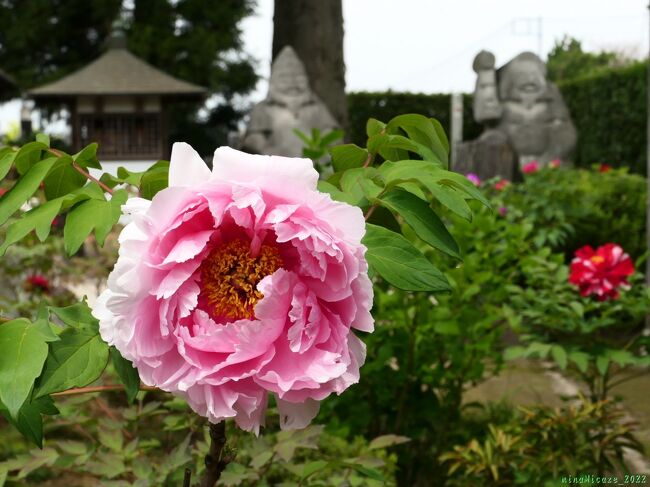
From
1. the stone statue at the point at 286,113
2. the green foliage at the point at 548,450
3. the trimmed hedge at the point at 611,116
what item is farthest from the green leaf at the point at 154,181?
the trimmed hedge at the point at 611,116

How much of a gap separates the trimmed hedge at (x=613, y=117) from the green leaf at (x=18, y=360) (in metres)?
13.2

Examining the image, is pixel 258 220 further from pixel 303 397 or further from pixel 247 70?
pixel 247 70

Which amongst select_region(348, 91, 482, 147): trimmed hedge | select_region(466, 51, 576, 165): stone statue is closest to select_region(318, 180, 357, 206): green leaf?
select_region(466, 51, 576, 165): stone statue

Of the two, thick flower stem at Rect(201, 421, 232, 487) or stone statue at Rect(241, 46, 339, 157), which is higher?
stone statue at Rect(241, 46, 339, 157)

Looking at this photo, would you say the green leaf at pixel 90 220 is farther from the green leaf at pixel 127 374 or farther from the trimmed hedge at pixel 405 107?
the trimmed hedge at pixel 405 107

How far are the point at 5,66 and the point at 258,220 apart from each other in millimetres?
24104

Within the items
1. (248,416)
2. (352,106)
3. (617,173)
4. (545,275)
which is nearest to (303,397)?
(248,416)

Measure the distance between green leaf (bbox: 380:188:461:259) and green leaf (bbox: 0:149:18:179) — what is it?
0.47m

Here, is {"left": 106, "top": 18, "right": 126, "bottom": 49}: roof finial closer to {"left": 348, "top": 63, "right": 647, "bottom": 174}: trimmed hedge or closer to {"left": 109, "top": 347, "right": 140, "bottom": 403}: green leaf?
{"left": 348, "top": 63, "right": 647, "bottom": 174}: trimmed hedge

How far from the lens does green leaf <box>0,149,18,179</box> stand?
1102mm

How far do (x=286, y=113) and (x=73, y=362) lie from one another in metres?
10.2

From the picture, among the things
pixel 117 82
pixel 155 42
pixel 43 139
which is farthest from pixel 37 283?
pixel 155 42

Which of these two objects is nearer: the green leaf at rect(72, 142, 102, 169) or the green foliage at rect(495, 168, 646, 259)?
the green leaf at rect(72, 142, 102, 169)

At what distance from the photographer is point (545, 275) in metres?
3.20
